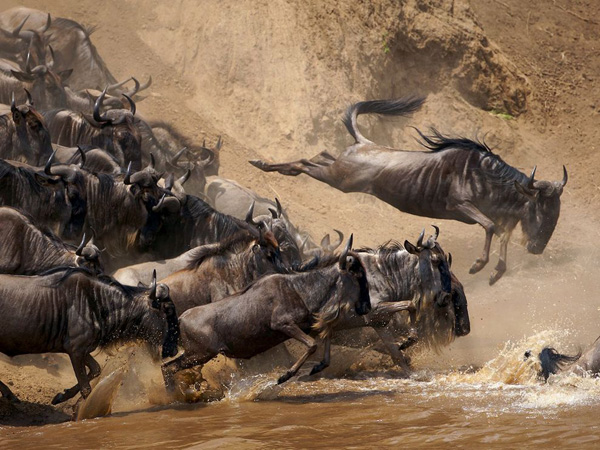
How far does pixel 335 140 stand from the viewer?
17.5 m

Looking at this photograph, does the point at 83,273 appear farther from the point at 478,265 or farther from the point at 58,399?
the point at 478,265

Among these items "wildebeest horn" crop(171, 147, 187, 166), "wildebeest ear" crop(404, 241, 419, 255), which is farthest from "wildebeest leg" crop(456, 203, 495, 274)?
"wildebeest horn" crop(171, 147, 187, 166)

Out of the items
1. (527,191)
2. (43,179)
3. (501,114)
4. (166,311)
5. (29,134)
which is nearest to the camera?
(166,311)

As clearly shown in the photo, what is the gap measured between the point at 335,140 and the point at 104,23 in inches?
180

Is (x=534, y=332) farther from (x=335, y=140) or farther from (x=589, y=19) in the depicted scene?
(x=589, y=19)

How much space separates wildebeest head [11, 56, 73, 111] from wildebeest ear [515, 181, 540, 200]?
6122 mm

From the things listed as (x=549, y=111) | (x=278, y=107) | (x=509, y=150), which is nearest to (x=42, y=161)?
(x=278, y=107)

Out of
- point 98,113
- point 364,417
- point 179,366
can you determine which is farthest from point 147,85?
point 364,417

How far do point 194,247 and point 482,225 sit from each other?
3491 millimetres

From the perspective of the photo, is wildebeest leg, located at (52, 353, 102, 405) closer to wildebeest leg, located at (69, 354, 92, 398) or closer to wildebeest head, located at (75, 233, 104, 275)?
wildebeest leg, located at (69, 354, 92, 398)

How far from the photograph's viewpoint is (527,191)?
1230 cm

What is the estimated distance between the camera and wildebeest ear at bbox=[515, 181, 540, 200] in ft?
40.2

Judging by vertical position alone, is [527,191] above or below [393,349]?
above

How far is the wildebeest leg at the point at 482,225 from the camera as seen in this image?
12109mm
